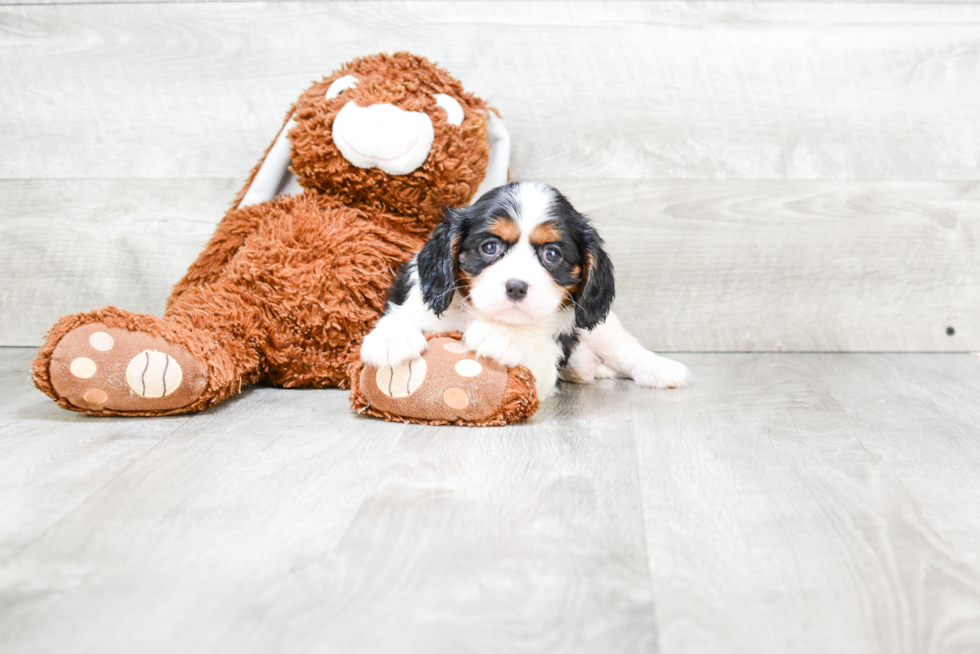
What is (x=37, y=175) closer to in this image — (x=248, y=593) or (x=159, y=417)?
(x=159, y=417)

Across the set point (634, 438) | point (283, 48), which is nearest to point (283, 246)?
point (283, 48)

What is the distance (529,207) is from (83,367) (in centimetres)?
91

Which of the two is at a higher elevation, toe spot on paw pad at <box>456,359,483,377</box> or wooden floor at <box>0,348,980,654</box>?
toe spot on paw pad at <box>456,359,483,377</box>

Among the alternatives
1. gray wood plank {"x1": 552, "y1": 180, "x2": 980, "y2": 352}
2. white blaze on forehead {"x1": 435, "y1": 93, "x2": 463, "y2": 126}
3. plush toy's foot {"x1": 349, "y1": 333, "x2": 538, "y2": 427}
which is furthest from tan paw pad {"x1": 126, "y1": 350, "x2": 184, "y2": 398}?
gray wood plank {"x1": 552, "y1": 180, "x2": 980, "y2": 352}

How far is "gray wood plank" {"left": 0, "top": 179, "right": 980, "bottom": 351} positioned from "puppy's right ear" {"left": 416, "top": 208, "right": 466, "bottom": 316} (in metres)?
0.79

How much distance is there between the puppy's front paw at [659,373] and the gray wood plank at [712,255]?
39 centimetres

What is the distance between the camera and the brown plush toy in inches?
63.2

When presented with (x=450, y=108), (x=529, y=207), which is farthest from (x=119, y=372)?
(x=450, y=108)

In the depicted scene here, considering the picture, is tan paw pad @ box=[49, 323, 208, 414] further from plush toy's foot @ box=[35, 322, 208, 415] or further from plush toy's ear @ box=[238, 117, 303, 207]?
plush toy's ear @ box=[238, 117, 303, 207]

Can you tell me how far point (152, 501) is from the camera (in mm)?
→ 1219

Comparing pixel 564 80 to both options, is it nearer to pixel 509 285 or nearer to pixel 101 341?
pixel 509 285

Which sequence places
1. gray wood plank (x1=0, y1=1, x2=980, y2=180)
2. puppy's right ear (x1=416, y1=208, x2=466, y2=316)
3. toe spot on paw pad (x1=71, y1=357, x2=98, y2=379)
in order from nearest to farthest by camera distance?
toe spot on paw pad (x1=71, y1=357, x2=98, y2=379)
puppy's right ear (x1=416, y1=208, x2=466, y2=316)
gray wood plank (x1=0, y1=1, x2=980, y2=180)

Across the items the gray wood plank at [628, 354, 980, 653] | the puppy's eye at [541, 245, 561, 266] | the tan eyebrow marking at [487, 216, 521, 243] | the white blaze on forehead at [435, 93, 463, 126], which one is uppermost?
the white blaze on forehead at [435, 93, 463, 126]

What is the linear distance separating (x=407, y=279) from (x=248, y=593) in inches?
40.2
